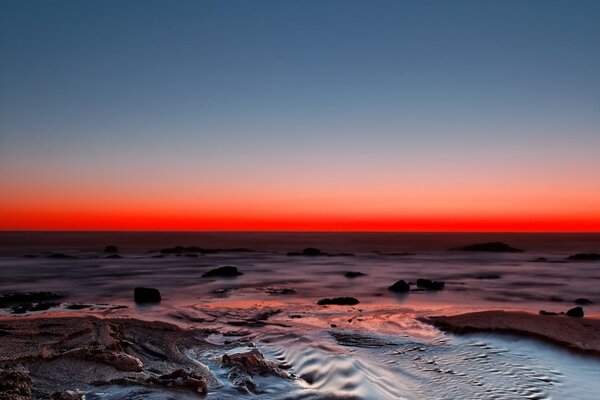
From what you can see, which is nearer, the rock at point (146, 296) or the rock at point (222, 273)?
the rock at point (146, 296)

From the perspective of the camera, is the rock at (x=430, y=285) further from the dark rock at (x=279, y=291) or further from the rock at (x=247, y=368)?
the rock at (x=247, y=368)

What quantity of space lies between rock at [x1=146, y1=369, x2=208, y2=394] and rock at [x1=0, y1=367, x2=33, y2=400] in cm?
147

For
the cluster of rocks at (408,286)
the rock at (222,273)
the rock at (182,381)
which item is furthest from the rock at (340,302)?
the rock at (222,273)

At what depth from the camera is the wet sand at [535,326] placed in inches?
383

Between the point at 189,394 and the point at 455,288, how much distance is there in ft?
65.9

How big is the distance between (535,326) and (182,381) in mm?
8572

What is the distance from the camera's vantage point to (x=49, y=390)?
6.07 metres

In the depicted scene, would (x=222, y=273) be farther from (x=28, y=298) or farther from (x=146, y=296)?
(x=28, y=298)

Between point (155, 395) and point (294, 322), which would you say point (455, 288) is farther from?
point (155, 395)

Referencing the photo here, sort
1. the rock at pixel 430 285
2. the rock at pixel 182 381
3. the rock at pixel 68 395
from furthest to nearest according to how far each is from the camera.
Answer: the rock at pixel 430 285 < the rock at pixel 182 381 < the rock at pixel 68 395

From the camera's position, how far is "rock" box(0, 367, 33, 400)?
18.2 ft

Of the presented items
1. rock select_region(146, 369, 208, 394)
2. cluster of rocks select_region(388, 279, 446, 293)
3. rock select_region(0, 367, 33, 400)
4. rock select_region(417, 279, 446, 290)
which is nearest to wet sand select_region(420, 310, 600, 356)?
rock select_region(146, 369, 208, 394)

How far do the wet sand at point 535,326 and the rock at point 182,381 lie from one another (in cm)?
684

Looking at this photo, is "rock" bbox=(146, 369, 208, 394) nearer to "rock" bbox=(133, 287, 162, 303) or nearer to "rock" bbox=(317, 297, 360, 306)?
"rock" bbox=(317, 297, 360, 306)
